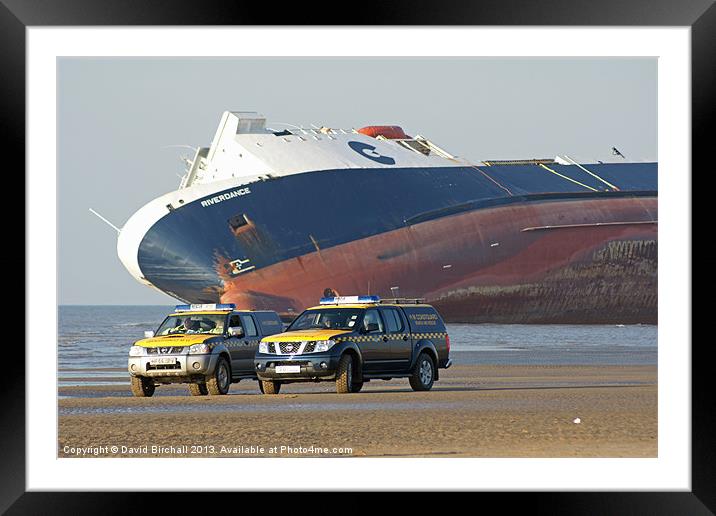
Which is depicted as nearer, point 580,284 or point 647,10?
point 647,10

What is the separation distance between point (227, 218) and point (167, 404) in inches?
1383

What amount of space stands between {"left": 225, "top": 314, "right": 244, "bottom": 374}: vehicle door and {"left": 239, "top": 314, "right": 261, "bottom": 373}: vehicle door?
0.07m

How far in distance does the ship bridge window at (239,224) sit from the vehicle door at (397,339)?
1291 inches

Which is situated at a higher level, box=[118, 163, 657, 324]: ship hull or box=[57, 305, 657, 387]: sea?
box=[118, 163, 657, 324]: ship hull

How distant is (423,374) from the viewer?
22969mm

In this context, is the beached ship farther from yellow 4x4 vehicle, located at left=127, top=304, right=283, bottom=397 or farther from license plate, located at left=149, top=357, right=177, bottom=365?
license plate, located at left=149, top=357, right=177, bottom=365

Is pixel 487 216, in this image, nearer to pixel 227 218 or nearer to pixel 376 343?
pixel 227 218

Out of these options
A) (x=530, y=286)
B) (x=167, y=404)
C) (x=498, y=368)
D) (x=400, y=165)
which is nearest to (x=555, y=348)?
(x=498, y=368)

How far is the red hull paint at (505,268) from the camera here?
5409 cm

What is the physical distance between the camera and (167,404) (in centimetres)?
2058

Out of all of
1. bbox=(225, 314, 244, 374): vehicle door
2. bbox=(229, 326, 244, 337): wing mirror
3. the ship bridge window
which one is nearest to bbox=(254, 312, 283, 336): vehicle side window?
bbox=(225, 314, 244, 374): vehicle door

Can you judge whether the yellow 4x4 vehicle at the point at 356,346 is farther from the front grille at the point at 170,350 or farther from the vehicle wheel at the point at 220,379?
the front grille at the point at 170,350

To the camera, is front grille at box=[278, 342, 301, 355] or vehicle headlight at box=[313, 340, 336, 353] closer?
A: vehicle headlight at box=[313, 340, 336, 353]

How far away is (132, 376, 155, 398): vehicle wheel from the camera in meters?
22.0
